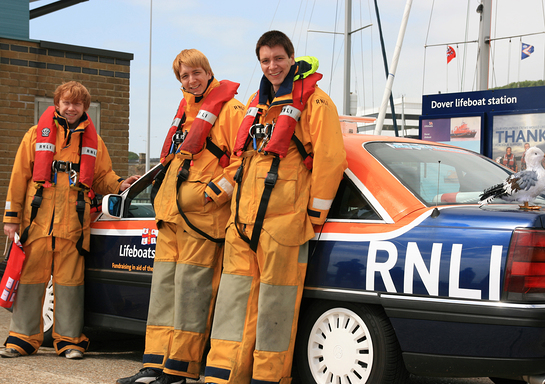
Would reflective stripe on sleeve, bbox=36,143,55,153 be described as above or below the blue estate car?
above

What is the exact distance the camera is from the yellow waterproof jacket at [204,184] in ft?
12.4

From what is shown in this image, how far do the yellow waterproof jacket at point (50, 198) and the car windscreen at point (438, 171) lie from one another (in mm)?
2370

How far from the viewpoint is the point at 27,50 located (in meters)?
8.66

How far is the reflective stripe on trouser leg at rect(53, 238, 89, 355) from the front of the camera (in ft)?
15.5

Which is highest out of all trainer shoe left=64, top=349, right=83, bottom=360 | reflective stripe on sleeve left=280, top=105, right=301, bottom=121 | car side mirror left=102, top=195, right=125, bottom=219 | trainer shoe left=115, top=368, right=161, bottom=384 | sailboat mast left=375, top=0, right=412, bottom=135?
sailboat mast left=375, top=0, right=412, bottom=135

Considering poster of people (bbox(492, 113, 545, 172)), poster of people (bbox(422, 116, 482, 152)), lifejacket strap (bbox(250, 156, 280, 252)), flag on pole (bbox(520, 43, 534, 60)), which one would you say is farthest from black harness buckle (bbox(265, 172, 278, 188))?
flag on pole (bbox(520, 43, 534, 60))

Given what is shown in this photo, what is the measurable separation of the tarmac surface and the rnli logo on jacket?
0.90 metres

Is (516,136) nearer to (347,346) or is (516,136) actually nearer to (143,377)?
(347,346)

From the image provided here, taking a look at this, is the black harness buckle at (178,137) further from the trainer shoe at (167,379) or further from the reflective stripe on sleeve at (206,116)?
the trainer shoe at (167,379)

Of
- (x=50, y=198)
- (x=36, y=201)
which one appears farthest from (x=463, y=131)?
(x=36, y=201)

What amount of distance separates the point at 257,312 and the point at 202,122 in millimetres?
1249

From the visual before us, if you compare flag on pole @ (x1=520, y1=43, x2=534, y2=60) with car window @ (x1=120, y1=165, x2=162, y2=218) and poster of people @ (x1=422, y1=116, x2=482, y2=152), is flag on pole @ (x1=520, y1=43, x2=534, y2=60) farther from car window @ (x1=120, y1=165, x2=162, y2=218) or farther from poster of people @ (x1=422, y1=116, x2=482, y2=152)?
car window @ (x1=120, y1=165, x2=162, y2=218)

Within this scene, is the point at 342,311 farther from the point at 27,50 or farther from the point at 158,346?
the point at 27,50

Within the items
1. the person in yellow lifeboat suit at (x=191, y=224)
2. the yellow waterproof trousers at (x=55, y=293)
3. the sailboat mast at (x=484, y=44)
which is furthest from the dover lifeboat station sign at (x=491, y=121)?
the yellow waterproof trousers at (x=55, y=293)
